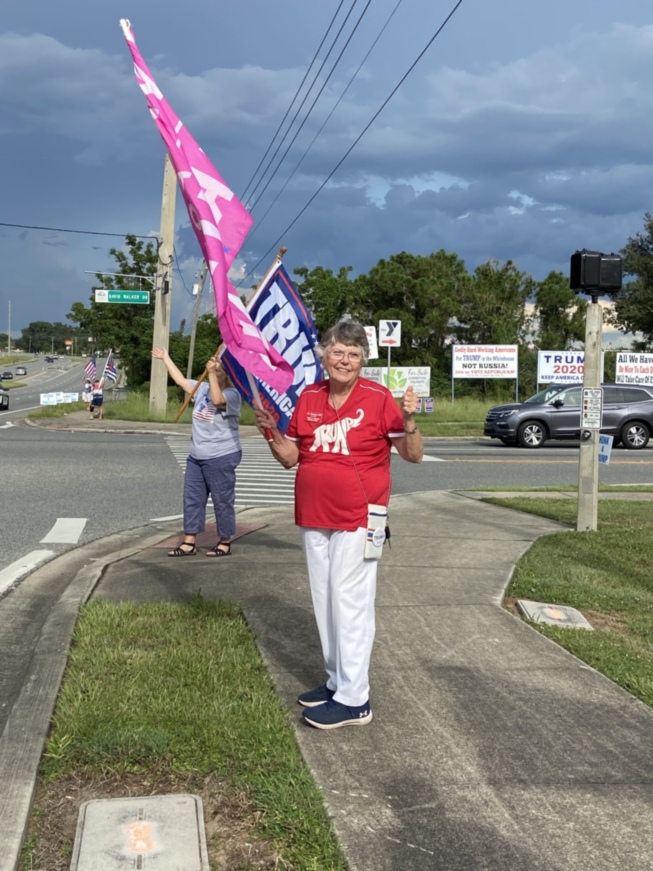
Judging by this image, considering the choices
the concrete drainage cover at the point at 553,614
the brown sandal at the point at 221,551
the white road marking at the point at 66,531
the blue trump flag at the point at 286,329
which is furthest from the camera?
the white road marking at the point at 66,531

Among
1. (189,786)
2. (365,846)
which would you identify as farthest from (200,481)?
(365,846)

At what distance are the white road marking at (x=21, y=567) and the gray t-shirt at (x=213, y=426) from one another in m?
1.76

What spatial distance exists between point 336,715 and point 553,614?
2.59 m

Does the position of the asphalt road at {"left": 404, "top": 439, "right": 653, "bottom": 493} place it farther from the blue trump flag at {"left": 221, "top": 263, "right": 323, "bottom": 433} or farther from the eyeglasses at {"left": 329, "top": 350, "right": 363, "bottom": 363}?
the eyeglasses at {"left": 329, "top": 350, "right": 363, "bottom": 363}

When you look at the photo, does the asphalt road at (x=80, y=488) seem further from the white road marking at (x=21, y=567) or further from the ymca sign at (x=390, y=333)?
the ymca sign at (x=390, y=333)

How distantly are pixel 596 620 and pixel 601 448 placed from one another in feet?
14.6

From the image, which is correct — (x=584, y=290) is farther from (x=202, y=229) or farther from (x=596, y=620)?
(x=202, y=229)

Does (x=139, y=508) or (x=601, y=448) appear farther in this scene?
(x=139, y=508)

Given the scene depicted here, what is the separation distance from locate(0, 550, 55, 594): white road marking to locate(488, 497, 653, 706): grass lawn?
13.1ft

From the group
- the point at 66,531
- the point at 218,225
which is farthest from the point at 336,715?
the point at 66,531

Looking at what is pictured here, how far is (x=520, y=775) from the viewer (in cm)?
372

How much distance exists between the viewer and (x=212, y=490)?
27.1ft

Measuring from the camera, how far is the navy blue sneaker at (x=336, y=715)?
4145 millimetres

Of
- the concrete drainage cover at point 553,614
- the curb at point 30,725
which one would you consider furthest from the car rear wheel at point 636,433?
the curb at point 30,725
